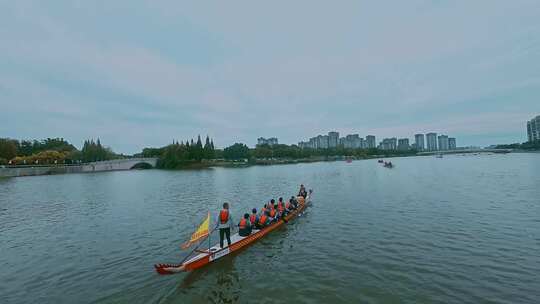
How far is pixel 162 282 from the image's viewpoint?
12422 mm

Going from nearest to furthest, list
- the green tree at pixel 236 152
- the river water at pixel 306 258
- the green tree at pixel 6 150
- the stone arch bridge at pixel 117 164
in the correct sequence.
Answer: the river water at pixel 306 258 → the green tree at pixel 6 150 → the stone arch bridge at pixel 117 164 → the green tree at pixel 236 152

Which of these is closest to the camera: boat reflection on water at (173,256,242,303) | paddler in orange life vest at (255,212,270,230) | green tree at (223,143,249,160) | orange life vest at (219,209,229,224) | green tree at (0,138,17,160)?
boat reflection on water at (173,256,242,303)

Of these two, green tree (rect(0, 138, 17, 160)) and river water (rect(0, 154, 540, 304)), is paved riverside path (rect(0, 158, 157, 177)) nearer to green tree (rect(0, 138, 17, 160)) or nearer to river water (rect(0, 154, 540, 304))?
green tree (rect(0, 138, 17, 160))

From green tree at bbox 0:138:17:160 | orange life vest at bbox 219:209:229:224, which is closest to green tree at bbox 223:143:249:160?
green tree at bbox 0:138:17:160

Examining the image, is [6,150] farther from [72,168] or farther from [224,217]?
[224,217]

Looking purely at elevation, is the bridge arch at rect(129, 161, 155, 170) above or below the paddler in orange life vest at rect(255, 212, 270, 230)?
above

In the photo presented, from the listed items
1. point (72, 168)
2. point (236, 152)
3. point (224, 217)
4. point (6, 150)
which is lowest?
point (224, 217)

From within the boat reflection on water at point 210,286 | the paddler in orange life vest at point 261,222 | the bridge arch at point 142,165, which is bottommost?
the boat reflection on water at point 210,286

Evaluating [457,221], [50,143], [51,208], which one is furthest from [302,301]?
[50,143]

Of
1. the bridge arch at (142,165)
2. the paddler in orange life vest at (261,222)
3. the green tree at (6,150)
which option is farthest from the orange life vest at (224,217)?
the green tree at (6,150)

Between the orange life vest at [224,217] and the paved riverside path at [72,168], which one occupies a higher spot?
the paved riverside path at [72,168]

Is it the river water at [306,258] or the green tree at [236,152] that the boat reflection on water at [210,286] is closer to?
the river water at [306,258]

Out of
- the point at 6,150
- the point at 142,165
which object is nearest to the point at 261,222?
the point at 142,165

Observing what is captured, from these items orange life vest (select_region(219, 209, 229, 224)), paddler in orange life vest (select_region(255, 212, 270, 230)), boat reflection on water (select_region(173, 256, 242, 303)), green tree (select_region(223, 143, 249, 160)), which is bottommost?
boat reflection on water (select_region(173, 256, 242, 303))
